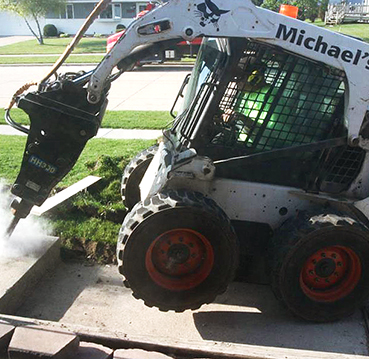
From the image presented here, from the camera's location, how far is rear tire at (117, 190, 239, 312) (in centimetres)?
352

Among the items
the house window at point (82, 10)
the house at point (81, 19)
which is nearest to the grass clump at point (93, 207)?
the house at point (81, 19)

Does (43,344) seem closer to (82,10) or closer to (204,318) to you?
(204,318)

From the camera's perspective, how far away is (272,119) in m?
3.79

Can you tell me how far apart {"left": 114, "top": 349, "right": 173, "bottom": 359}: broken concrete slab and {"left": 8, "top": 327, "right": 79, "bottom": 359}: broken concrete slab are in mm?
246

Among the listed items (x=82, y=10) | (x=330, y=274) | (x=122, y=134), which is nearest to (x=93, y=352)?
(x=330, y=274)

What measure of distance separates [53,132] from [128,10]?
4368 cm

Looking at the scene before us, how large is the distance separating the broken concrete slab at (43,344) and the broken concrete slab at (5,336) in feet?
0.16

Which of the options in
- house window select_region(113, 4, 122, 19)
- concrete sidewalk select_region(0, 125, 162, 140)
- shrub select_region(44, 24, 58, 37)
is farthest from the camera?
house window select_region(113, 4, 122, 19)

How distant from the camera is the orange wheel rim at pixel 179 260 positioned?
3.66 metres

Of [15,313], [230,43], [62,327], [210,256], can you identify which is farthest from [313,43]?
[15,313]

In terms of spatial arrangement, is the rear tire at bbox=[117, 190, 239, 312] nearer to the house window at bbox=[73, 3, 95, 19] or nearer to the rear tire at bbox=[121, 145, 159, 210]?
the rear tire at bbox=[121, 145, 159, 210]

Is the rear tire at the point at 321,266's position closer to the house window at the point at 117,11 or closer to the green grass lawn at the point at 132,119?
the green grass lawn at the point at 132,119

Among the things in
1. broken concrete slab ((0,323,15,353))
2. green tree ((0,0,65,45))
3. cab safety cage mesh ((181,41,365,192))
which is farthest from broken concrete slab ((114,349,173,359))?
green tree ((0,0,65,45))

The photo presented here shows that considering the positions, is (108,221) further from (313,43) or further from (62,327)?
(313,43)
